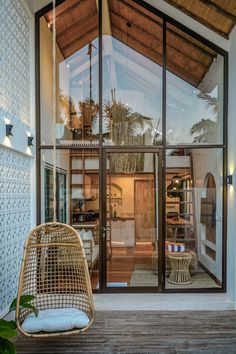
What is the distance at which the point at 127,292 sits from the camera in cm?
516

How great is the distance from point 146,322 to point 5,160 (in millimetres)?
2865

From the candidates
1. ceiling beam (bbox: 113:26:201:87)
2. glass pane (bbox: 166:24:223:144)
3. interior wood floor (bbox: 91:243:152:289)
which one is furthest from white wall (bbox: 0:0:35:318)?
glass pane (bbox: 166:24:223:144)

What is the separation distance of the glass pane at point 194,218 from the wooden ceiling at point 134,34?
1338 mm

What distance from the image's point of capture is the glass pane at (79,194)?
5.23m

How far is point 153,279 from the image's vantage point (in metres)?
5.23

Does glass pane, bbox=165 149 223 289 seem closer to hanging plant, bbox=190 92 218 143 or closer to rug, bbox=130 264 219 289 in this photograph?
rug, bbox=130 264 219 289

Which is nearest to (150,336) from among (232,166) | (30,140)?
(232,166)

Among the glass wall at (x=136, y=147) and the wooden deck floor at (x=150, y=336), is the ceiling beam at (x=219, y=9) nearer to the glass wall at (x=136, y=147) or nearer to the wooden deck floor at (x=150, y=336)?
the glass wall at (x=136, y=147)

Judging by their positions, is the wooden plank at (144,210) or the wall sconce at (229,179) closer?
the wall sconce at (229,179)

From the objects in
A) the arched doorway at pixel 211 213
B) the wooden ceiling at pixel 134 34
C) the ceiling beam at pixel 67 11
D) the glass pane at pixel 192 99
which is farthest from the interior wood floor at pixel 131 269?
the ceiling beam at pixel 67 11

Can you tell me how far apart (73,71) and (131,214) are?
2.62m

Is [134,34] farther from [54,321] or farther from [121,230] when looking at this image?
[54,321]

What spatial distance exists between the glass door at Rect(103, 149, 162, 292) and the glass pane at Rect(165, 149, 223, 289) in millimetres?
218

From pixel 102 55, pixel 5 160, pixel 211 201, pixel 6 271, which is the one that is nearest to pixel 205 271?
pixel 211 201
